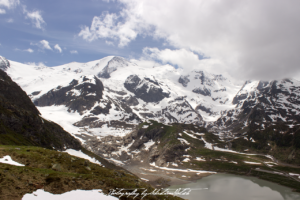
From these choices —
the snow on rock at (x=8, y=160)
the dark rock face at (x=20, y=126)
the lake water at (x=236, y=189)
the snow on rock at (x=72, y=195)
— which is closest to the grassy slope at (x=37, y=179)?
the snow on rock at (x=72, y=195)

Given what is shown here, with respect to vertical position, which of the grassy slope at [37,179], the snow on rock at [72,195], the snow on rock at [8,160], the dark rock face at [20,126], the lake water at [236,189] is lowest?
the lake water at [236,189]

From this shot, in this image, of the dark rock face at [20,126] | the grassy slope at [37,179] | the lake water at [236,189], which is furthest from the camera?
the lake water at [236,189]

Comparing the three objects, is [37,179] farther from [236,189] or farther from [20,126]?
[236,189]

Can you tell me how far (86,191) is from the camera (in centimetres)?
2469

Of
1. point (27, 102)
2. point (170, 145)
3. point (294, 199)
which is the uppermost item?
point (27, 102)

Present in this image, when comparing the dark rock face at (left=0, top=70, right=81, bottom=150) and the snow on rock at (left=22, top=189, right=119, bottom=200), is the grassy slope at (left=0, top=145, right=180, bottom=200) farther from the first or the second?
the dark rock face at (left=0, top=70, right=81, bottom=150)

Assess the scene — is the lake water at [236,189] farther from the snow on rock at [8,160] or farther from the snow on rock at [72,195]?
the snow on rock at [8,160]

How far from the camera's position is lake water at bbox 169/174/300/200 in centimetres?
10406

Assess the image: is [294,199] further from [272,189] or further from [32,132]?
[32,132]

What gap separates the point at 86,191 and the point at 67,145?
93.5 meters

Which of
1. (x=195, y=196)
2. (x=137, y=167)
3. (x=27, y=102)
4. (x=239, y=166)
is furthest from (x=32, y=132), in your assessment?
(x=239, y=166)

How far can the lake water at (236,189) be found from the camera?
10406 cm

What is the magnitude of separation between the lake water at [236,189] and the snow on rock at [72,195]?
88.7m

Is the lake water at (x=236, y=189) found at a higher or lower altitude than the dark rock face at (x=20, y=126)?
lower
